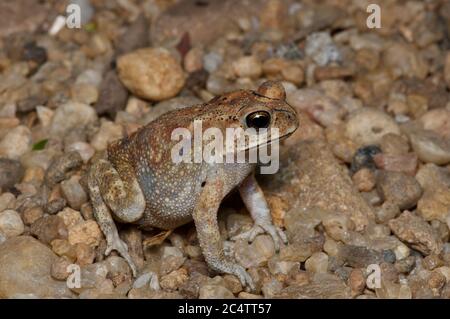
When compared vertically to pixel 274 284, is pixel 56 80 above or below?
above

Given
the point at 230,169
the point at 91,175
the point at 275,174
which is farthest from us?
the point at 275,174

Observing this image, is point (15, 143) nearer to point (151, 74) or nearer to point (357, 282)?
point (151, 74)

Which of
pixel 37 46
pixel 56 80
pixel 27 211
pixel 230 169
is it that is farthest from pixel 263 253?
pixel 37 46

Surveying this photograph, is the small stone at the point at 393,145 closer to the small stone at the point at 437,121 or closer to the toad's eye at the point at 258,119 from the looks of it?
the small stone at the point at 437,121

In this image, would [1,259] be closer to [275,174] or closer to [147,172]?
[147,172]

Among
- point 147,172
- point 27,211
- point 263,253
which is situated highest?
point 147,172

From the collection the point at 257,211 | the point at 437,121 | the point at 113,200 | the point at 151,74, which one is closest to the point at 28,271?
the point at 113,200

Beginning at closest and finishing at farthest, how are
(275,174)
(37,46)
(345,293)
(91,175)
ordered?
(345,293), (91,175), (275,174), (37,46)
